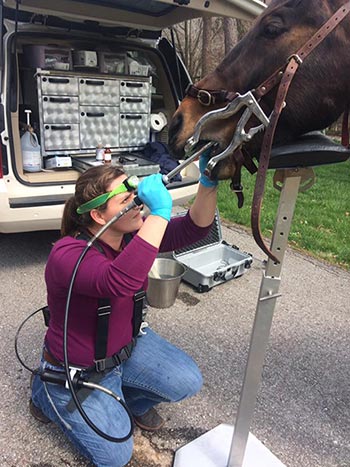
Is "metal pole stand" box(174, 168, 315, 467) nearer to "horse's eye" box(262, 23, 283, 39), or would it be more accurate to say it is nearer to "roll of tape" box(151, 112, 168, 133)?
"horse's eye" box(262, 23, 283, 39)

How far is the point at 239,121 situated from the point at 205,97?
0.20 metres

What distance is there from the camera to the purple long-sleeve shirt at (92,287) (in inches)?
59.8

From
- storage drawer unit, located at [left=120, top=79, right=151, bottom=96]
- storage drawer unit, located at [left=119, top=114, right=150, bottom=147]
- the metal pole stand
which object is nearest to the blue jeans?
the metal pole stand

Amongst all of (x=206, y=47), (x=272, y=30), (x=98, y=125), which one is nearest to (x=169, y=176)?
(x=272, y=30)

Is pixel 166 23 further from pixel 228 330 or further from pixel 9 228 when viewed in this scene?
pixel 228 330

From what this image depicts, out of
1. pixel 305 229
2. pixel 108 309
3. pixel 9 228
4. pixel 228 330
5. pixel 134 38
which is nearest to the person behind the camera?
pixel 108 309

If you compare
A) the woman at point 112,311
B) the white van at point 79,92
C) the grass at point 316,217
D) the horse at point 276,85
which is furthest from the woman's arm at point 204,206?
the grass at point 316,217

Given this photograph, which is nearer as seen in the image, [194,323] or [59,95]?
[194,323]

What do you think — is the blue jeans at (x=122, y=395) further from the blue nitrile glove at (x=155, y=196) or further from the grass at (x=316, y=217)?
the grass at (x=316, y=217)

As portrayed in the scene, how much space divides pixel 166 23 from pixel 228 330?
2.91 meters

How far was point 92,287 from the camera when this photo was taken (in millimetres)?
1581

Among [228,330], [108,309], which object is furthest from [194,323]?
[108,309]

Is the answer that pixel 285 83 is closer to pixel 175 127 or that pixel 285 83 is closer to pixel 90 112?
pixel 175 127

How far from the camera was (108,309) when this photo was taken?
172 centimetres
